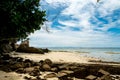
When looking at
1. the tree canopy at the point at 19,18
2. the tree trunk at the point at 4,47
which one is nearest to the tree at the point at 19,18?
the tree canopy at the point at 19,18

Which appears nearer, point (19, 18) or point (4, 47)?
point (19, 18)

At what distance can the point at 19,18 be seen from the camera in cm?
1708

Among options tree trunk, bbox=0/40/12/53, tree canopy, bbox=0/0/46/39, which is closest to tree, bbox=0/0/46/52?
tree canopy, bbox=0/0/46/39

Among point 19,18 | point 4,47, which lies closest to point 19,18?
point 19,18

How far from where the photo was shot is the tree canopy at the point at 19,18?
1692cm

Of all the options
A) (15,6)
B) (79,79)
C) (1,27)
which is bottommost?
(79,79)

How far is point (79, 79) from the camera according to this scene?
13.3 m

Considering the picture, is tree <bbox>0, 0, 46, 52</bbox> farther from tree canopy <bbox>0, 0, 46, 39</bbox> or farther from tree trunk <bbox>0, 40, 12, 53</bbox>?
tree trunk <bbox>0, 40, 12, 53</bbox>

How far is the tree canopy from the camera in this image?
16922 mm

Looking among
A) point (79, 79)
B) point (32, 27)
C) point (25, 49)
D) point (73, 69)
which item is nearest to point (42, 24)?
point (32, 27)

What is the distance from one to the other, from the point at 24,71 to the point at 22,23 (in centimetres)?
418

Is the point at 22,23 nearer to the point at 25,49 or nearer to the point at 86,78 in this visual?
the point at 86,78

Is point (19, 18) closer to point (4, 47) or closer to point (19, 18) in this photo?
point (19, 18)

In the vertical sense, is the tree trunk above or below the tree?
below
